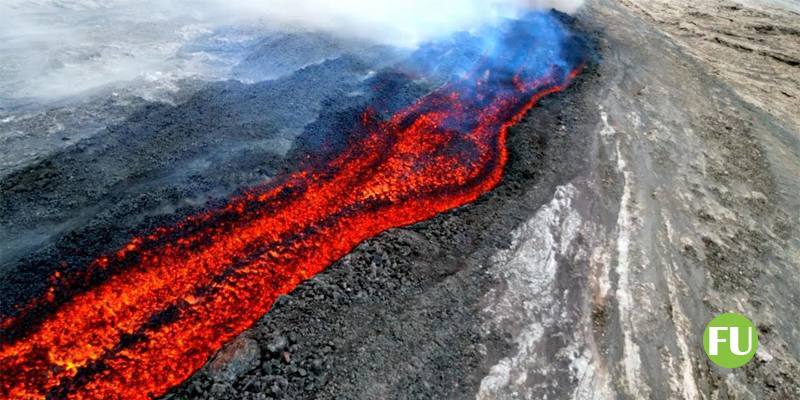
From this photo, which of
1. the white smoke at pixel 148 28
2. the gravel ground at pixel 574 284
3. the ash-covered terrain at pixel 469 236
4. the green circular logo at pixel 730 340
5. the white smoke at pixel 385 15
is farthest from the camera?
the white smoke at pixel 385 15

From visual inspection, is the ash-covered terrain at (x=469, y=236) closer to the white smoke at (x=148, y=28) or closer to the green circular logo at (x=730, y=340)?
the green circular logo at (x=730, y=340)

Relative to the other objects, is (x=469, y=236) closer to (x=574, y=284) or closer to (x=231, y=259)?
(x=574, y=284)

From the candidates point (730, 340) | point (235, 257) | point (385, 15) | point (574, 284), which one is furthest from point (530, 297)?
point (385, 15)

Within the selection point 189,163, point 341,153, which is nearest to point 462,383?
point 341,153

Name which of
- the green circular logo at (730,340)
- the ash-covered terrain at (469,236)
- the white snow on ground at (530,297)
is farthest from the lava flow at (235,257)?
the green circular logo at (730,340)

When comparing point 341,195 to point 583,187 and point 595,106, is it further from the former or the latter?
point 595,106

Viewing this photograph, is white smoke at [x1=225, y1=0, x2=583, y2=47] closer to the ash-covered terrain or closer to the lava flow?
the ash-covered terrain
